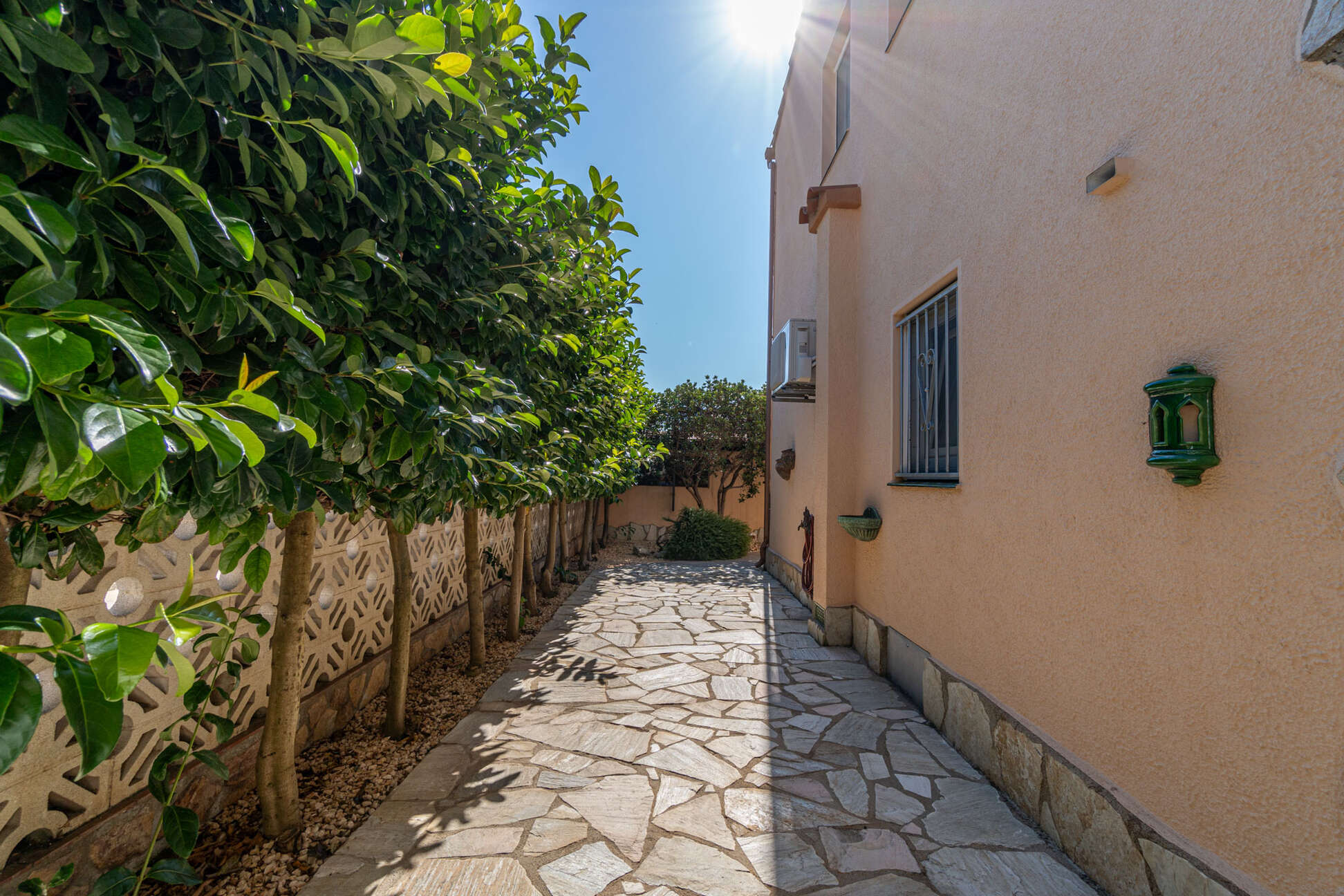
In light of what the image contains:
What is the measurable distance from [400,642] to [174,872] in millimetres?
1423

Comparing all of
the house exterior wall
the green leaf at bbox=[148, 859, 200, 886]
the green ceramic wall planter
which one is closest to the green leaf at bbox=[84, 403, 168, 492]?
the green leaf at bbox=[148, 859, 200, 886]

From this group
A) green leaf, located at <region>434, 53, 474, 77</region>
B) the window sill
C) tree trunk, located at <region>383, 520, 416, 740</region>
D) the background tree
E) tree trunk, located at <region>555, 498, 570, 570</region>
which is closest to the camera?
green leaf, located at <region>434, 53, 474, 77</region>

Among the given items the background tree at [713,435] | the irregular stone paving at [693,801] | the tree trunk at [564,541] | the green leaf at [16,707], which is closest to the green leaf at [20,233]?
the green leaf at [16,707]

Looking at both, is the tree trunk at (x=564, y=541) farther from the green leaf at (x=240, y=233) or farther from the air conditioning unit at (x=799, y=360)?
the green leaf at (x=240, y=233)

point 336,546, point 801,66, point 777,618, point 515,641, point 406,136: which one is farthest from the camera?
point 801,66

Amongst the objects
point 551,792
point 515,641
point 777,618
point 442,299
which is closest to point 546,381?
point 442,299

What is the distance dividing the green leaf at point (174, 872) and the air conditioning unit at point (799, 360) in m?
5.04

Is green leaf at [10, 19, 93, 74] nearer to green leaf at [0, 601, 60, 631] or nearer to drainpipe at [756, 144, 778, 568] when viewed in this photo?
green leaf at [0, 601, 60, 631]

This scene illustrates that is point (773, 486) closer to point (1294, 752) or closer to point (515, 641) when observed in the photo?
point (515, 641)

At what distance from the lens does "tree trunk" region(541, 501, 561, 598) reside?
6660 millimetres

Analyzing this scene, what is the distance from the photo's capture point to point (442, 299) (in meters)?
2.08

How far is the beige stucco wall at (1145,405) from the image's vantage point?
1409 millimetres

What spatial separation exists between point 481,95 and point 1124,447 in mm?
2451

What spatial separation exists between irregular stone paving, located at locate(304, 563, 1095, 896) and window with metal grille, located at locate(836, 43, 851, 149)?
17.4 ft
